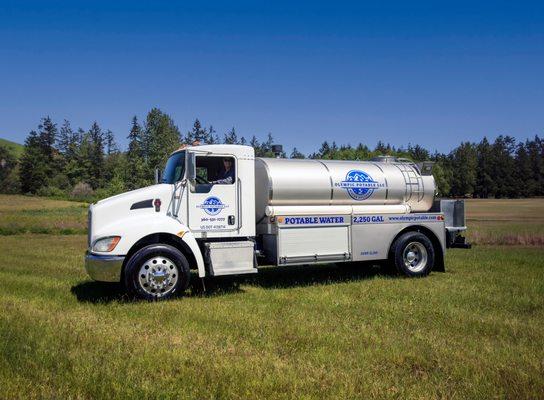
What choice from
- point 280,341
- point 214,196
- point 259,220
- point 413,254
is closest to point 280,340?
point 280,341

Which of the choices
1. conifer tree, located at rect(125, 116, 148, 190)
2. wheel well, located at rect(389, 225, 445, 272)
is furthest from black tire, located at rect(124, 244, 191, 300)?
conifer tree, located at rect(125, 116, 148, 190)

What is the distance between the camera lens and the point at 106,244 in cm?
873

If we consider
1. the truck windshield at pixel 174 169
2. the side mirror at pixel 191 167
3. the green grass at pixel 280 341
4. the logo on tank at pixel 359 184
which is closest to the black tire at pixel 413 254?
the green grass at pixel 280 341

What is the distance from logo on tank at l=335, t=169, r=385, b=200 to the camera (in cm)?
1128

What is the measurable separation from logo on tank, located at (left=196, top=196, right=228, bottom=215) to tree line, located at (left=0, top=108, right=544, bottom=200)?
87.3 meters

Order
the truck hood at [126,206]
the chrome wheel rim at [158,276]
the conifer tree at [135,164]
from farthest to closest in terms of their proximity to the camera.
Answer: the conifer tree at [135,164] → the truck hood at [126,206] → the chrome wheel rim at [158,276]

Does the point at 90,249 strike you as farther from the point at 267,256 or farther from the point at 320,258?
the point at 320,258

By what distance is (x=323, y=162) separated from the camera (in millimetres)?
11484

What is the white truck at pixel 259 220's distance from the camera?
8.94 meters

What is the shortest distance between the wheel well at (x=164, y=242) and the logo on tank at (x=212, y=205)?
2.61 feet

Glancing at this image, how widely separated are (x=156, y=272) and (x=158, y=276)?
0.08 meters

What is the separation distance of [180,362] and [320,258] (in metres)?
5.72

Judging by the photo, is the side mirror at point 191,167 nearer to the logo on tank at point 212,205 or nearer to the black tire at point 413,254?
the logo on tank at point 212,205

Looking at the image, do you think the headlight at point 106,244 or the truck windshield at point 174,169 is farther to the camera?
the truck windshield at point 174,169
